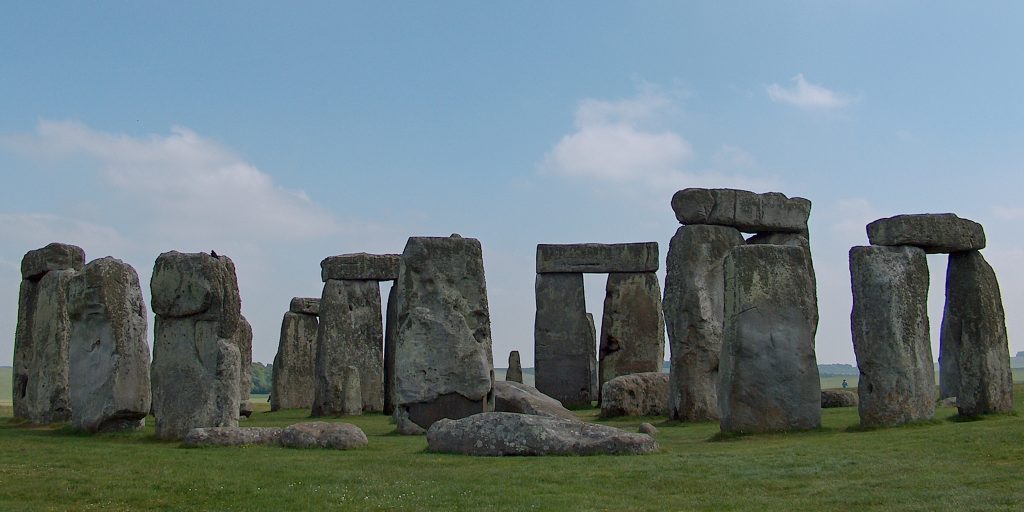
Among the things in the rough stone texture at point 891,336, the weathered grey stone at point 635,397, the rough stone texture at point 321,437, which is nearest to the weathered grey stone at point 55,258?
the rough stone texture at point 321,437

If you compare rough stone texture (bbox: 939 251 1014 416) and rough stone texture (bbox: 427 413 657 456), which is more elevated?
rough stone texture (bbox: 939 251 1014 416)

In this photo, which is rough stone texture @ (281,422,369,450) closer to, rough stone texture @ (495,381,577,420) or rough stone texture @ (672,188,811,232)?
rough stone texture @ (495,381,577,420)

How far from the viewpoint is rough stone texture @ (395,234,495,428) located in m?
16.9

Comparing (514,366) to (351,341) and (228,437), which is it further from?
(228,437)

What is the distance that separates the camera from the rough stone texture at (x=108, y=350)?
16.8m

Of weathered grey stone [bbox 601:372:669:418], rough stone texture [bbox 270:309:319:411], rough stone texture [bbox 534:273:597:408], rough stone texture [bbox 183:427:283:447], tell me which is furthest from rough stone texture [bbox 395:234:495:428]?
rough stone texture [bbox 270:309:319:411]

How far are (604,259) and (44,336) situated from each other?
13.2 metres

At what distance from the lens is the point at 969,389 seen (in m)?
16.9

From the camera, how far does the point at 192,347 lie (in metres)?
15.3

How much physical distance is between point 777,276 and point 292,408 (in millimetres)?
16230

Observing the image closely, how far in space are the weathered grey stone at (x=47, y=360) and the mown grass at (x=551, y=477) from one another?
21.5 ft

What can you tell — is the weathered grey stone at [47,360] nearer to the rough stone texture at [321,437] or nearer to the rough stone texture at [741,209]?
the rough stone texture at [321,437]

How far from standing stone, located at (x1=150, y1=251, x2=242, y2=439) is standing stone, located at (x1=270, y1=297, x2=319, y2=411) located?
43.6 ft

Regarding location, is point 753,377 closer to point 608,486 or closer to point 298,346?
point 608,486
